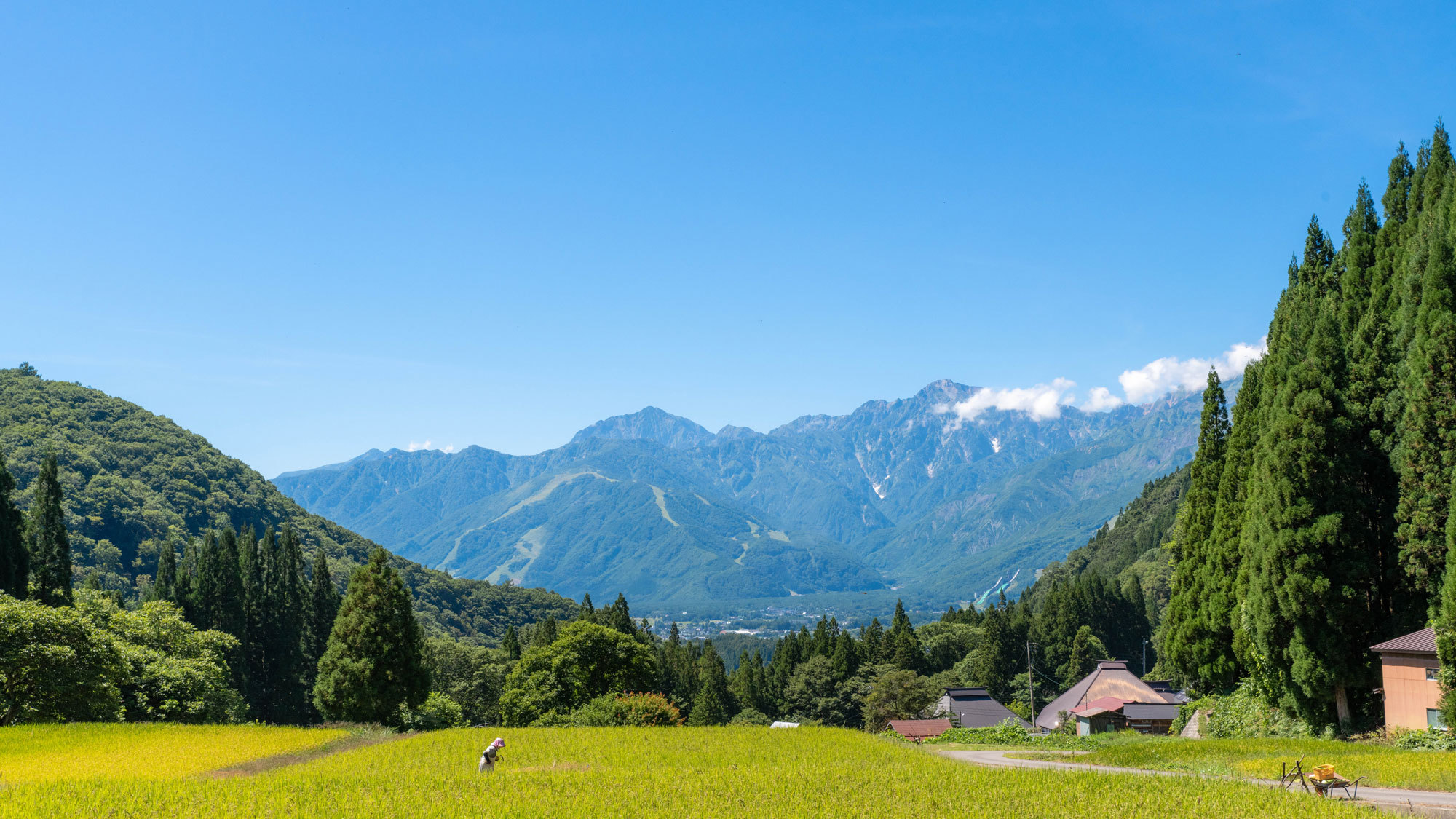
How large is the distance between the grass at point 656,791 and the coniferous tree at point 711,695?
57788 mm

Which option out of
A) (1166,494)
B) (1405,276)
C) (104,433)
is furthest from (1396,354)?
(104,433)

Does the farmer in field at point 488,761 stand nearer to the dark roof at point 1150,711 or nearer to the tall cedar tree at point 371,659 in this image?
the tall cedar tree at point 371,659

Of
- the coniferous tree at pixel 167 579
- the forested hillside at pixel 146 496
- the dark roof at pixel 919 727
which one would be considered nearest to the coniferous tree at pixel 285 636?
the coniferous tree at pixel 167 579

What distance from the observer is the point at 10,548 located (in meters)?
48.1

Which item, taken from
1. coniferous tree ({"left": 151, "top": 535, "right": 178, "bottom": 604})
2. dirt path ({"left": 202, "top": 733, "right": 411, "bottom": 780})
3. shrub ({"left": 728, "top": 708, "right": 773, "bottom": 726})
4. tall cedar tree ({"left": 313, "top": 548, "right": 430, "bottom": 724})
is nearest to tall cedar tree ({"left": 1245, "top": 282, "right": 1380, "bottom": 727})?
dirt path ({"left": 202, "top": 733, "right": 411, "bottom": 780})

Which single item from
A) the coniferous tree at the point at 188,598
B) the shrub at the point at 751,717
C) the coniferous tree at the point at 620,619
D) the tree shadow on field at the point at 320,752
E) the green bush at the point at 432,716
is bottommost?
the shrub at the point at 751,717

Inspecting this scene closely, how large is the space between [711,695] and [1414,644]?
71.6m

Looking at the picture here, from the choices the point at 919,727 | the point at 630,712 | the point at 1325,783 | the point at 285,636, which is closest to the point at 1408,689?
the point at 1325,783

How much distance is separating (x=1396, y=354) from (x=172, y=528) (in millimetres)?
146519

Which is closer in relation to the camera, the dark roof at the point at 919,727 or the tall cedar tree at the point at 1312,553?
the tall cedar tree at the point at 1312,553

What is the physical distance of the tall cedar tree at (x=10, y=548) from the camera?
47.6m

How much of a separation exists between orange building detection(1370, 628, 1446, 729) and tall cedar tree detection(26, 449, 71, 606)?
6305cm

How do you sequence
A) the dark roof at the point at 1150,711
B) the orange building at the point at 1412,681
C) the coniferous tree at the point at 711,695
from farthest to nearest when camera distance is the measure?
the coniferous tree at the point at 711,695 → the dark roof at the point at 1150,711 → the orange building at the point at 1412,681

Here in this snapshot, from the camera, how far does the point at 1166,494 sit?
16075 centimetres
